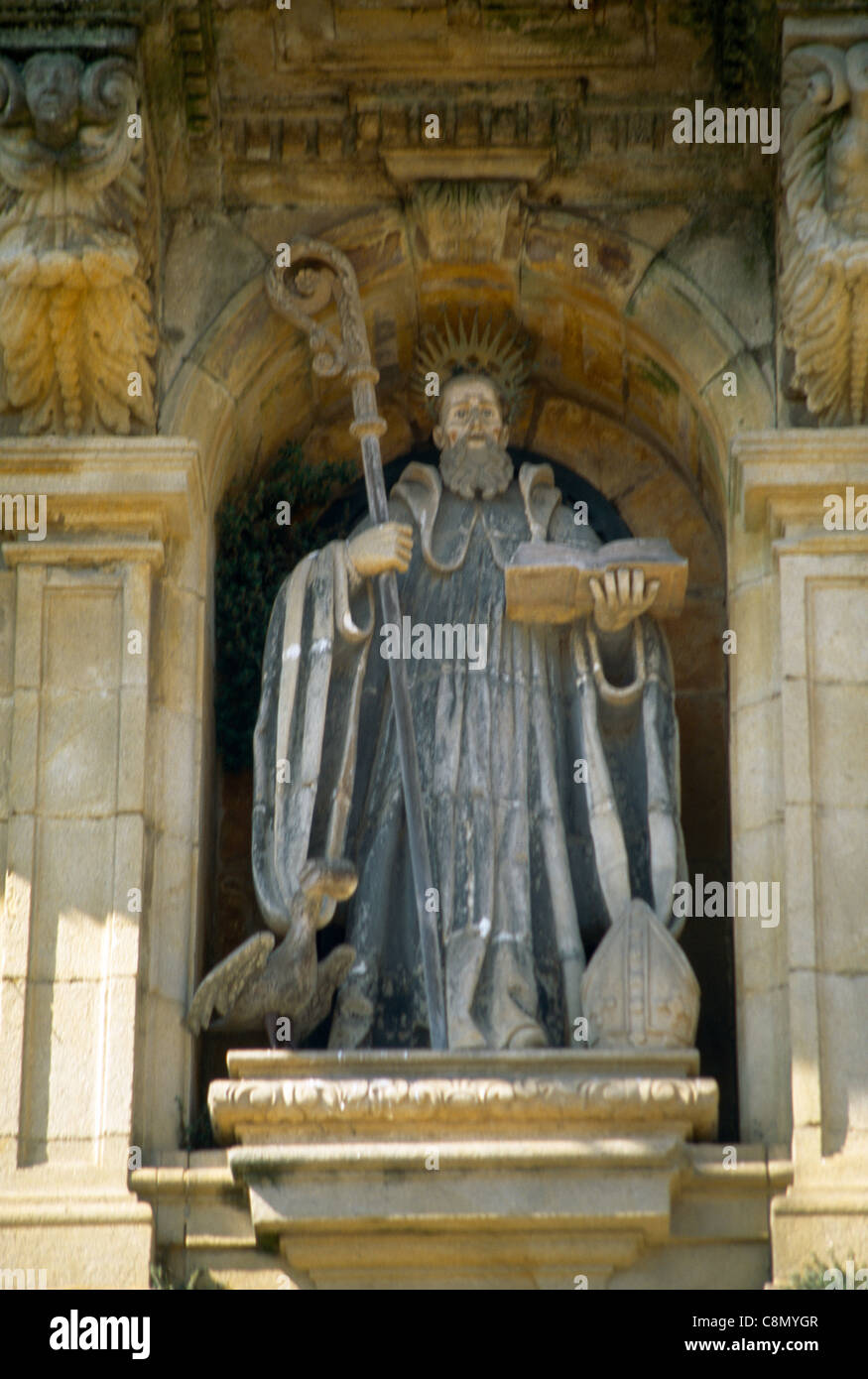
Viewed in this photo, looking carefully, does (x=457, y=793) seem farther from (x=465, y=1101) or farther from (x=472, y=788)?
(x=465, y=1101)

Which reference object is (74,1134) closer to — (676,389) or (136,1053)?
(136,1053)

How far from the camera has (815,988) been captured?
9062mm

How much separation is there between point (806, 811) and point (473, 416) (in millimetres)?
2007

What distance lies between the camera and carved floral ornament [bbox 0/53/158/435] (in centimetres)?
979

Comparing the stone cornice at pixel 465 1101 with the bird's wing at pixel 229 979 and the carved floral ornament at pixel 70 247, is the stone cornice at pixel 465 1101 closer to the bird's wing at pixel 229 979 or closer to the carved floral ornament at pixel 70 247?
the bird's wing at pixel 229 979

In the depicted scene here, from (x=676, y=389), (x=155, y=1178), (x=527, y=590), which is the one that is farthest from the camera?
(x=676, y=389)

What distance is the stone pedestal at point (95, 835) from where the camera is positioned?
351 inches

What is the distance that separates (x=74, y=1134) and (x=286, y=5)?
385cm

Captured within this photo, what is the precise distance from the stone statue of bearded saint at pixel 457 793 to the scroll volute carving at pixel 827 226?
928mm

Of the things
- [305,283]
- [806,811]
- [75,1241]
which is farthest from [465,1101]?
[305,283]

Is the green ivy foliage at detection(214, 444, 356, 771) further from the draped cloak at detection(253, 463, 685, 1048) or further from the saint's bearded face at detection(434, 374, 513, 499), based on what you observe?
the saint's bearded face at detection(434, 374, 513, 499)

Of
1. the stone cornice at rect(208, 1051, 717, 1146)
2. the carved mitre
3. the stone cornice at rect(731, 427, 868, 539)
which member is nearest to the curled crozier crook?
the stone cornice at rect(731, 427, 868, 539)

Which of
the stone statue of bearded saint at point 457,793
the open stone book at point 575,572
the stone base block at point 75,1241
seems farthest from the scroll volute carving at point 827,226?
the stone base block at point 75,1241

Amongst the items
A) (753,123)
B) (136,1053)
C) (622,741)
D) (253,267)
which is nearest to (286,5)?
(253,267)
